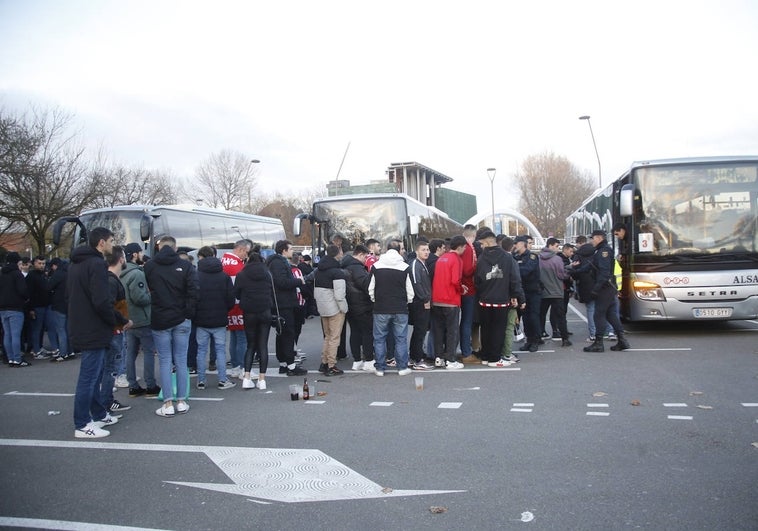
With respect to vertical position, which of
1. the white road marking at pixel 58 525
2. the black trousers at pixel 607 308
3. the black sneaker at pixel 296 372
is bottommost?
the white road marking at pixel 58 525

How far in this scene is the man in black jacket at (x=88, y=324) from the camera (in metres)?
6.52

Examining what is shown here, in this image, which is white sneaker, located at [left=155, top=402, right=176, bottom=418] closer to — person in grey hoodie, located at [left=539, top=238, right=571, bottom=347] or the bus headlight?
person in grey hoodie, located at [left=539, top=238, right=571, bottom=347]

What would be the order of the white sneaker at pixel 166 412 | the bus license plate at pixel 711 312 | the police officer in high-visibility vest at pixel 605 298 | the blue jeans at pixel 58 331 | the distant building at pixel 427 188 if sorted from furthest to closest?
the distant building at pixel 427 188 < the blue jeans at pixel 58 331 < the bus license plate at pixel 711 312 < the police officer in high-visibility vest at pixel 605 298 < the white sneaker at pixel 166 412

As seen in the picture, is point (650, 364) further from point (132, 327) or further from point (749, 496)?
point (132, 327)

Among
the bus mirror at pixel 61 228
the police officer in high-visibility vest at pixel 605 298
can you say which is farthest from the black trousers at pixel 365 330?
the bus mirror at pixel 61 228

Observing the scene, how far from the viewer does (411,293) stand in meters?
9.58

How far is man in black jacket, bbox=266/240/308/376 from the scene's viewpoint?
9.41m

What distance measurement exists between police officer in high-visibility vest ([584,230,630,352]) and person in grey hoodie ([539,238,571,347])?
0.76m

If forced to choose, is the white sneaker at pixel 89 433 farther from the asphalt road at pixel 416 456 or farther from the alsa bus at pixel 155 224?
the alsa bus at pixel 155 224

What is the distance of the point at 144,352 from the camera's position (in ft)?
27.8

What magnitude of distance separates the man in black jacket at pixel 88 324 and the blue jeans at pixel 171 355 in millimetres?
855

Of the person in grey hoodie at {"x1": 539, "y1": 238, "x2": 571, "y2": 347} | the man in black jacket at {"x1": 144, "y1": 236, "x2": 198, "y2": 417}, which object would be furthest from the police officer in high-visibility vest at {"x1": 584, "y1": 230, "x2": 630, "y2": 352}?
A: the man in black jacket at {"x1": 144, "y1": 236, "x2": 198, "y2": 417}

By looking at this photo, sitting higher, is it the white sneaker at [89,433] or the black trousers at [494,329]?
the black trousers at [494,329]

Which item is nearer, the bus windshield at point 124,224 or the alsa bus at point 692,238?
the alsa bus at point 692,238
